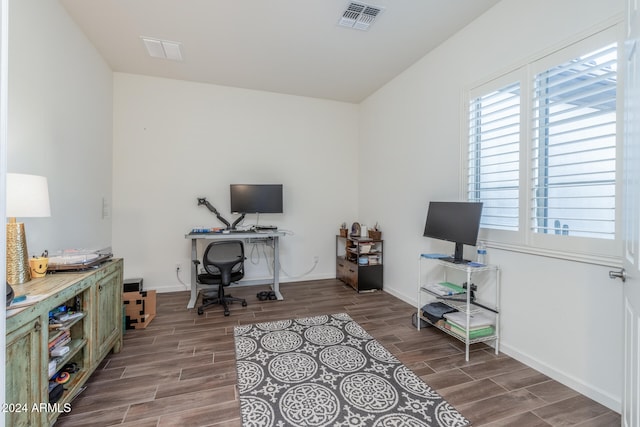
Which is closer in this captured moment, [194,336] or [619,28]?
[619,28]

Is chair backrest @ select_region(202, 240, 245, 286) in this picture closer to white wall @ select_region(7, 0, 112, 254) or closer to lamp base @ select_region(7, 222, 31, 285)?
white wall @ select_region(7, 0, 112, 254)

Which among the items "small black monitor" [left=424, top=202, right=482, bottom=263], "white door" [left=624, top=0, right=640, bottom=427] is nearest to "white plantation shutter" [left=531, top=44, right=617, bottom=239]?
"small black monitor" [left=424, top=202, right=482, bottom=263]

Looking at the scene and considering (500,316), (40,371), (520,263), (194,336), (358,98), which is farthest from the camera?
(358,98)

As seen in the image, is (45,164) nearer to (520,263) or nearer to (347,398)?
(347,398)

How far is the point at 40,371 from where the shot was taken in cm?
134

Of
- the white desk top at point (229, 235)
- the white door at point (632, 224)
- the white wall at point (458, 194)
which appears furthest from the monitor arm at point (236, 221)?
the white door at point (632, 224)

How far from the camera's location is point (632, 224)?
1136mm

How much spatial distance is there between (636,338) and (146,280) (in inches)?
186

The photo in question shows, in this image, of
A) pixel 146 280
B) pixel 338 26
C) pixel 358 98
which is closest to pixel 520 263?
pixel 338 26

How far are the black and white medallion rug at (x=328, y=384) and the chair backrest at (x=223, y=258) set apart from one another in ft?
2.47

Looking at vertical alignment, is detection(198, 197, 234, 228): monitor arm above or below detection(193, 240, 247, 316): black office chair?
above

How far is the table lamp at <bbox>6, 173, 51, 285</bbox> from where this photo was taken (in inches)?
59.4

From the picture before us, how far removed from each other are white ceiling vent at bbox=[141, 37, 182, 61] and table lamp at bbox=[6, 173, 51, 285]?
7.21 feet

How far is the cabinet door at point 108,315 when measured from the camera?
196cm
